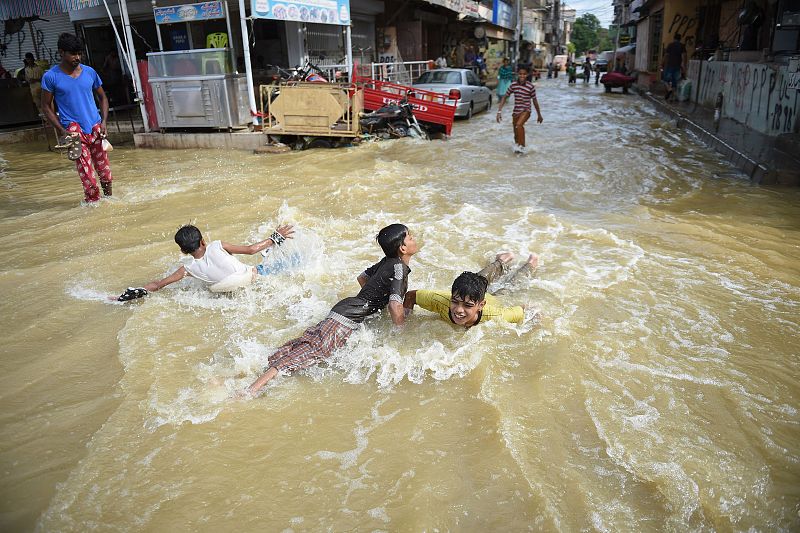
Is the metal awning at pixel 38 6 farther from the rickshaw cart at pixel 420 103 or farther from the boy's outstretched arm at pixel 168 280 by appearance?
the boy's outstretched arm at pixel 168 280

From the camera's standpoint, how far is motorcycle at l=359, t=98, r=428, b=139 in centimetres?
1245

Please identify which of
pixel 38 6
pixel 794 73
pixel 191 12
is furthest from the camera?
pixel 38 6

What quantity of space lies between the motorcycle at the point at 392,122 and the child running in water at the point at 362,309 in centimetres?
886

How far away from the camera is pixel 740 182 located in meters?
8.45

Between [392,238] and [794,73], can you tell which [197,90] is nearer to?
[392,238]

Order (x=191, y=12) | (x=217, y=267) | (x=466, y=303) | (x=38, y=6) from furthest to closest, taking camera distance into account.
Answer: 1. (x=38, y=6)
2. (x=191, y=12)
3. (x=217, y=267)
4. (x=466, y=303)

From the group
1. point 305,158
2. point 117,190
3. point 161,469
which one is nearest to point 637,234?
point 161,469

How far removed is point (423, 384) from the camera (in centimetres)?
359

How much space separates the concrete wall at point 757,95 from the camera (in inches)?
392

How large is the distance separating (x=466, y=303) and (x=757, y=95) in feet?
36.7

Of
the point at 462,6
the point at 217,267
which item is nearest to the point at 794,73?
the point at 217,267

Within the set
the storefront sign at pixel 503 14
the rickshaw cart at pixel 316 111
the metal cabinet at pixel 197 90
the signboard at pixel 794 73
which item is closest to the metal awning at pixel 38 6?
the metal cabinet at pixel 197 90

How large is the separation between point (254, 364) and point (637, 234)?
465 centimetres

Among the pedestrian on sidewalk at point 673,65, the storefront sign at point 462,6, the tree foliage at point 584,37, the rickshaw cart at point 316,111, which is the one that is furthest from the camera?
the tree foliage at point 584,37
